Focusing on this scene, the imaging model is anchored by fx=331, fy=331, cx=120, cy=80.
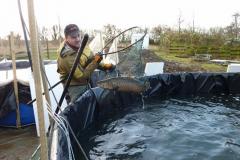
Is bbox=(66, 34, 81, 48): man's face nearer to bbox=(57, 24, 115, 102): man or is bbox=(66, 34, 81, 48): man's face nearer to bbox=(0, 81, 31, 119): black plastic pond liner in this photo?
bbox=(57, 24, 115, 102): man

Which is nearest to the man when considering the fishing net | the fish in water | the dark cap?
the dark cap

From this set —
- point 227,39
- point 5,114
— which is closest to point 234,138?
point 5,114

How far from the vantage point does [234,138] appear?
5082mm

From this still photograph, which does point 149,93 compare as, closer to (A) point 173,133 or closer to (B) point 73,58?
(A) point 173,133

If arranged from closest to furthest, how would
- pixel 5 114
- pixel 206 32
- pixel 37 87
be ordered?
1. pixel 37 87
2. pixel 5 114
3. pixel 206 32

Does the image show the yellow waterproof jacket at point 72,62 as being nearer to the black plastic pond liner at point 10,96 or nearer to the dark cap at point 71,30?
the dark cap at point 71,30

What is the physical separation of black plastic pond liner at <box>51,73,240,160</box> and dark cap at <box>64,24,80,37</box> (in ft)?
3.22

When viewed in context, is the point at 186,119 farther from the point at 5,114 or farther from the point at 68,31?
the point at 5,114

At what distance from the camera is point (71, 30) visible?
15.6 ft

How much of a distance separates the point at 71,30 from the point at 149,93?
362cm

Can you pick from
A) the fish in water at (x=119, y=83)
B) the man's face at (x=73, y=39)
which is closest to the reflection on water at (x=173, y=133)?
the fish in water at (x=119, y=83)

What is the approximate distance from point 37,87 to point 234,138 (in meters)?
3.87

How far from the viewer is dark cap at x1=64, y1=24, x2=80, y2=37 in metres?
4.73

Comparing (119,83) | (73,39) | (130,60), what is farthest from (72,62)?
(130,60)
